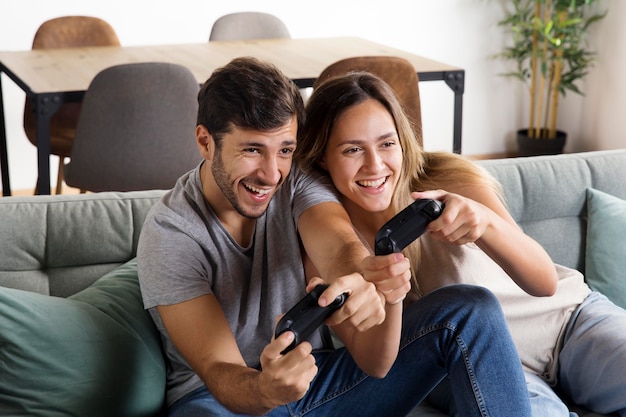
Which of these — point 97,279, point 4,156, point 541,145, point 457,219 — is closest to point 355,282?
point 457,219

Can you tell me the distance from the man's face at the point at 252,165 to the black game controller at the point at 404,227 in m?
0.27

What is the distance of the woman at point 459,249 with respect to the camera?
72.6 inches

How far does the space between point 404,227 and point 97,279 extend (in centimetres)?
80

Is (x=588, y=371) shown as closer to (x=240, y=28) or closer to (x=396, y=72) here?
(x=396, y=72)

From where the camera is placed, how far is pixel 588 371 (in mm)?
1915

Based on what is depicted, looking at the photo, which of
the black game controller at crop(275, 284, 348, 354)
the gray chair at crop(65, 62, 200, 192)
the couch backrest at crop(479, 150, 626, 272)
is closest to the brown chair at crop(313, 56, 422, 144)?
the gray chair at crop(65, 62, 200, 192)

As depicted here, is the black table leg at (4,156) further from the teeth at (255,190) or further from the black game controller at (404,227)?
the black game controller at (404,227)

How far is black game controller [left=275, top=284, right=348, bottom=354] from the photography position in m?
1.36

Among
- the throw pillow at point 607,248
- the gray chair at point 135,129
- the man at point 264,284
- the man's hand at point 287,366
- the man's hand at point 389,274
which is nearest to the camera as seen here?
the man's hand at point 287,366

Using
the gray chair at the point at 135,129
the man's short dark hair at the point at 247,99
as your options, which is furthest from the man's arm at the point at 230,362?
the gray chair at the point at 135,129

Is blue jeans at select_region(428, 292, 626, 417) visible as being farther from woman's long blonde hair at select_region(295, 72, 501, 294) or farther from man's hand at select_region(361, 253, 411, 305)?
man's hand at select_region(361, 253, 411, 305)

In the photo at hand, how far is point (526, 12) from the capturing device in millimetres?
5035

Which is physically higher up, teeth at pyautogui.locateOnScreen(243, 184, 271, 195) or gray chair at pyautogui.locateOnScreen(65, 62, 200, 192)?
teeth at pyautogui.locateOnScreen(243, 184, 271, 195)

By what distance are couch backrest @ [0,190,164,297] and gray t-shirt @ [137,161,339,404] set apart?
10.6 inches
